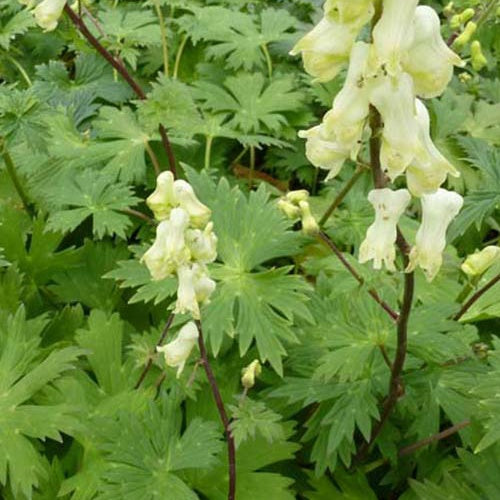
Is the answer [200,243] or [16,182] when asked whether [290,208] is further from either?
[16,182]

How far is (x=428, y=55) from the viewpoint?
97cm

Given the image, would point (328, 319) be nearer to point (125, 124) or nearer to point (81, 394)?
point (81, 394)

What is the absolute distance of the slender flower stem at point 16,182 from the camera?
247 centimetres

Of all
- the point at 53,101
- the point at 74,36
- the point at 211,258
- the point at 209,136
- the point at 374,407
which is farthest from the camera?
the point at 53,101

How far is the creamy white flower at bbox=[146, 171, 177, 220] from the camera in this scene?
134 cm

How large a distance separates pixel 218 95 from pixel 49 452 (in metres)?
1.56

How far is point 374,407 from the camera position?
1731mm

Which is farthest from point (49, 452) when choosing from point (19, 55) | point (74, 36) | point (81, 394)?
point (19, 55)

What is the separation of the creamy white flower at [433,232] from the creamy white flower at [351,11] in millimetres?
370

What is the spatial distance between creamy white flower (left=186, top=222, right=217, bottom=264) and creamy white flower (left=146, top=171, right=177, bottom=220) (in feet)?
0.20

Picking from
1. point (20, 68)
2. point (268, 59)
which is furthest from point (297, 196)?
point (20, 68)

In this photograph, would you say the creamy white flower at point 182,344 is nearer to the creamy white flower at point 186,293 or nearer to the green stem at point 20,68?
the creamy white flower at point 186,293

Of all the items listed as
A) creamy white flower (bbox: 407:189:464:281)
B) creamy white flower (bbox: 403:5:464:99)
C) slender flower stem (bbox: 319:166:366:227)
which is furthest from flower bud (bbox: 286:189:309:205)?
creamy white flower (bbox: 403:5:464:99)

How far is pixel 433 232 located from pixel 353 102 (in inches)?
12.4
